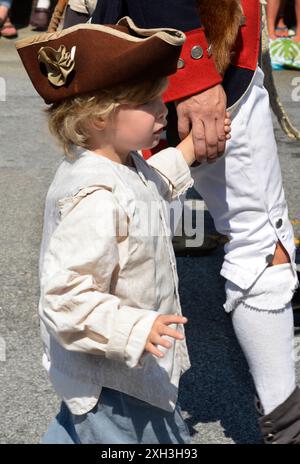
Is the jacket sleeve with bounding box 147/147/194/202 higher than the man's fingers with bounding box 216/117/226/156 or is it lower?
lower

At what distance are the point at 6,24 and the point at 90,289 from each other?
6.82 metres

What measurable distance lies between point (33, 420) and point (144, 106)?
45.4 inches

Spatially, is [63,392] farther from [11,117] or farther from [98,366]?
[11,117]

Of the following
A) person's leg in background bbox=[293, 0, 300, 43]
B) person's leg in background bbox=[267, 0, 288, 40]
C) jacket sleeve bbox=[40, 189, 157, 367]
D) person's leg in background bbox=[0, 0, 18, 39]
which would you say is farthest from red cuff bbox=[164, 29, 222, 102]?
person's leg in background bbox=[0, 0, 18, 39]

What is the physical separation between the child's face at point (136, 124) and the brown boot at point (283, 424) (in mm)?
901

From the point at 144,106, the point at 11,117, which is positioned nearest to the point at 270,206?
the point at 144,106

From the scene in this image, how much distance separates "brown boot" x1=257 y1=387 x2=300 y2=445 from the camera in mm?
2711

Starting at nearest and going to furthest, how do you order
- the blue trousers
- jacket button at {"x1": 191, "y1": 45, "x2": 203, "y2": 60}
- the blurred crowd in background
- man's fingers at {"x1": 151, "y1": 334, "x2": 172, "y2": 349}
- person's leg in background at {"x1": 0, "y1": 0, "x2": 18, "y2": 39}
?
1. man's fingers at {"x1": 151, "y1": 334, "x2": 172, "y2": 349}
2. the blue trousers
3. jacket button at {"x1": 191, "y1": 45, "x2": 203, "y2": 60}
4. the blurred crowd in background
5. person's leg in background at {"x1": 0, "y1": 0, "x2": 18, "y2": 39}

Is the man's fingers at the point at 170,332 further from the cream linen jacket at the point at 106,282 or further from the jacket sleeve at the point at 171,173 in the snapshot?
the jacket sleeve at the point at 171,173

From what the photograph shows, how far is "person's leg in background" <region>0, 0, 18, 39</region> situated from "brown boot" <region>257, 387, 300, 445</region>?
6.33m

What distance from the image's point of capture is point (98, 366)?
7.30 ft

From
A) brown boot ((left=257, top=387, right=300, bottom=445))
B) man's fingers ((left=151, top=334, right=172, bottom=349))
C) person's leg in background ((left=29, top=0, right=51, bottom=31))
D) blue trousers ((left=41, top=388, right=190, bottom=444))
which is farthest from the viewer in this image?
person's leg in background ((left=29, top=0, right=51, bottom=31))

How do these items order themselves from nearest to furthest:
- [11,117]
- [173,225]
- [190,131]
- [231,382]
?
1. [190,131]
2. [173,225]
3. [231,382]
4. [11,117]

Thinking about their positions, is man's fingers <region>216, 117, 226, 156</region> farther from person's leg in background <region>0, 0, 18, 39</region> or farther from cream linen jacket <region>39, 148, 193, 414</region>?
person's leg in background <region>0, 0, 18, 39</region>
